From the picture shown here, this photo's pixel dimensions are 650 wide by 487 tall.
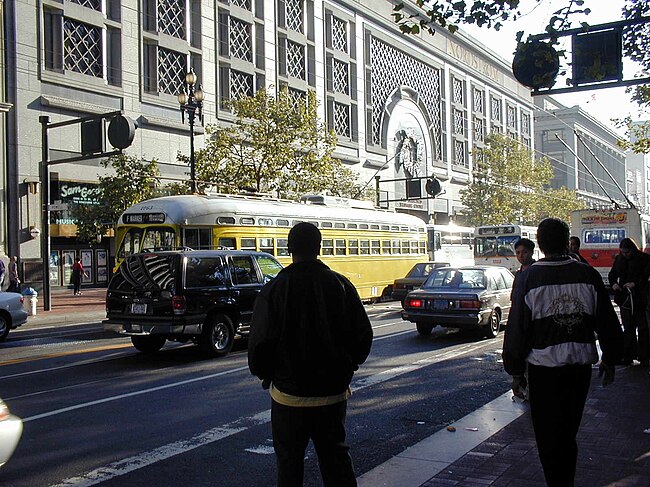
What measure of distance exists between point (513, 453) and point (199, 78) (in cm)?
3285

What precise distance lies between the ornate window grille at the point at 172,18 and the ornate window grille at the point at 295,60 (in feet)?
29.0

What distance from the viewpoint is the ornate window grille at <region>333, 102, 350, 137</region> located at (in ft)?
157

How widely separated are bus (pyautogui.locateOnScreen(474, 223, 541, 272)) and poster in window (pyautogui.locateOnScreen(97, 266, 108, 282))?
18.4 meters

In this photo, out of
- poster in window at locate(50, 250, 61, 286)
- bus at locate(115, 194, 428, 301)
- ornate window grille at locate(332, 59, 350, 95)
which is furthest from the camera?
ornate window grille at locate(332, 59, 350, 95)

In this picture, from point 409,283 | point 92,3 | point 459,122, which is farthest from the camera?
point 459,122

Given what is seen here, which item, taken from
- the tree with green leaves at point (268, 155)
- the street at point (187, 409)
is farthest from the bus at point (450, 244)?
the street at point (187, 409)

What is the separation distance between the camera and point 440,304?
1409cm

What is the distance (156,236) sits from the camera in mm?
17750

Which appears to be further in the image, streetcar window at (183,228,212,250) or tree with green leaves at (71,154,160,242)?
tree with green leaves at (71,154,160,242)

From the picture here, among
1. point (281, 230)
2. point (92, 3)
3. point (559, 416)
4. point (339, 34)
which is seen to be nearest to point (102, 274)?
point (92, 3)

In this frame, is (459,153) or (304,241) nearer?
(304,241)

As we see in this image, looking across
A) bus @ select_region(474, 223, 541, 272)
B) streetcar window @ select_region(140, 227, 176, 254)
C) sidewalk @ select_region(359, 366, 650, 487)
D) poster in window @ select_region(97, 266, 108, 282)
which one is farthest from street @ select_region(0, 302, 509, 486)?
poster in window @ select_region(97, 266, 108, 282)

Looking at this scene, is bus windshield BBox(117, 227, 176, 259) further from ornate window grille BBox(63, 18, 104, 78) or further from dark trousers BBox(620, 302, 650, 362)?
ornate window grille BBox(63, 18, 104, 78)

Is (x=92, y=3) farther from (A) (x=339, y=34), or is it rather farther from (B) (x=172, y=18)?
(A) (x=339, y=34)
